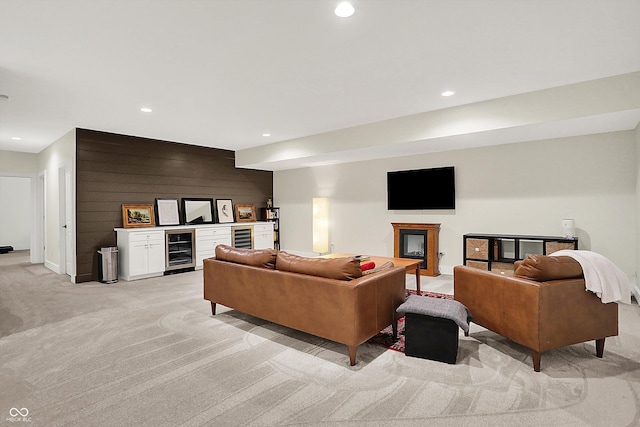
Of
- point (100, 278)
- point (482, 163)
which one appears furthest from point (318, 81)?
point (100, 278)

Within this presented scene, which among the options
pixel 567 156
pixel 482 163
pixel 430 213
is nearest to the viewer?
pixel 567 156

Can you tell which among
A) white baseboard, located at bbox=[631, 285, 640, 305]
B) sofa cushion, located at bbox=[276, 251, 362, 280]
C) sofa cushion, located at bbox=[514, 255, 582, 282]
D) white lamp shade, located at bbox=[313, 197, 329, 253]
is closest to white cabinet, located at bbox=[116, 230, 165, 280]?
white lamp shade, located at bbox=[313, 197, 329, 253]

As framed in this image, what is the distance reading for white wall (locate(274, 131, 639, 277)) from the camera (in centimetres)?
449

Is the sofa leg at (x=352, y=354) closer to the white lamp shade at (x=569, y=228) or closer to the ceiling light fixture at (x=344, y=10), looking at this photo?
the ceiling light fixture at (x=344, y=10)

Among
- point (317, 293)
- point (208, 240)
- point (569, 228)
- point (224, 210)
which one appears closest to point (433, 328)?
point (317, 293)

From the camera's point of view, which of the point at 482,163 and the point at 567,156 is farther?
the point at 482,163

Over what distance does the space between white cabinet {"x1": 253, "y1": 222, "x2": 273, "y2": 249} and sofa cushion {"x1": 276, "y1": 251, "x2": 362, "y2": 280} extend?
4804 millimetres

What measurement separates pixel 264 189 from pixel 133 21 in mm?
6302

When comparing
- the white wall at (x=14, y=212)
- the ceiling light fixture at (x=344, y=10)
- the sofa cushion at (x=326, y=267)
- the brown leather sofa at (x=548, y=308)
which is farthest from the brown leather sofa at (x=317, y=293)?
the white wall at (x=14, y=212)

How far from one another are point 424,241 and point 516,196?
163cm

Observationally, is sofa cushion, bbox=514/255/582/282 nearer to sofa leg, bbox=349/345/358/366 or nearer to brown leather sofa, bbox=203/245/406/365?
brown leather sofa, bbox=203/245/406/365

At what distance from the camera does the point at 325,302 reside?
8.71 ft

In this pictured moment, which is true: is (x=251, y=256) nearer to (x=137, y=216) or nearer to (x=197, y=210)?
(x=137, y=216)

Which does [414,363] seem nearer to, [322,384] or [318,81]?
[322,384]
